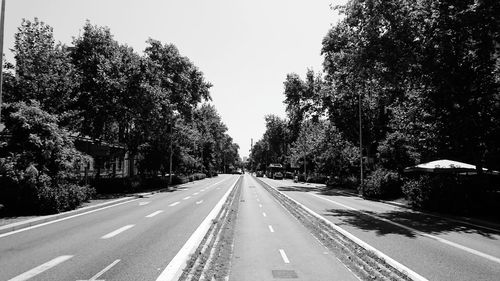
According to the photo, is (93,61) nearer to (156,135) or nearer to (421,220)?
(156,135)

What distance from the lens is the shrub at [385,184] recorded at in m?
30.8

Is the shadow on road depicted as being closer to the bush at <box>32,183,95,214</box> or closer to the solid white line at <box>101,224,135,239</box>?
the solid white line at <box>101,224,135,239</box>

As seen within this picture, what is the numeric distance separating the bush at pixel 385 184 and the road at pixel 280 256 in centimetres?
1823

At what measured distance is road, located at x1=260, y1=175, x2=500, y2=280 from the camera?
328 inches

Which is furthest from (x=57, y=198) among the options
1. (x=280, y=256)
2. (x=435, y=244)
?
(x=435, y=244)

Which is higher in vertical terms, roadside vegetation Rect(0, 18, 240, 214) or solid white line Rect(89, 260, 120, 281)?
roadside vegetation Rect(0, 18, 240, 214)

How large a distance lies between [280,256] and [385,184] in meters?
24.2

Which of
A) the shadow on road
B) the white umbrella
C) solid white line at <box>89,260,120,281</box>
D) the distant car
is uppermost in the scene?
the white umbrella

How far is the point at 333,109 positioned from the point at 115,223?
33.0 meters

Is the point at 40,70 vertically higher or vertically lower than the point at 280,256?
higher

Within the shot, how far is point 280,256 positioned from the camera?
953cm

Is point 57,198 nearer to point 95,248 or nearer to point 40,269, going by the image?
point 95,248

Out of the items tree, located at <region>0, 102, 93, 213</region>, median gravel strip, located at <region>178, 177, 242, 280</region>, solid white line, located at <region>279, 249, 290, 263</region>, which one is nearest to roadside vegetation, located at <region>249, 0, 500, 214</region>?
median gravel strip, located at <region>178, 177, 242, 280</region>

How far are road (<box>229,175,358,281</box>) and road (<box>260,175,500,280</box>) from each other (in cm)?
181
